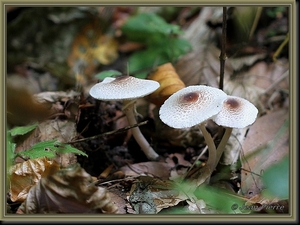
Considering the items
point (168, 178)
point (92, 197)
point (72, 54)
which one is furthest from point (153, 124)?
point (72, 54)

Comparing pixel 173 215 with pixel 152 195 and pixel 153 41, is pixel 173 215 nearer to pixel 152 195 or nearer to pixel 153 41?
pixel 152 195

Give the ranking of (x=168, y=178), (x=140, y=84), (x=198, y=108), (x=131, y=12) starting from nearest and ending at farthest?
1. (x=198, y=108)
2. (x=140, y=84)
3. (x=168, y=178)
4. (x=131, y=12)

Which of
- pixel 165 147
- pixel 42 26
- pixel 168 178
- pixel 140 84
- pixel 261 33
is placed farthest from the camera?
pixel 42 26

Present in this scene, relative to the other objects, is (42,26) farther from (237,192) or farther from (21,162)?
(237,192)

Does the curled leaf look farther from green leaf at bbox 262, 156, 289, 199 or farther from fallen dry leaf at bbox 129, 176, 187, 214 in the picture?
green leaf at bbox 262, 156, 289, 199

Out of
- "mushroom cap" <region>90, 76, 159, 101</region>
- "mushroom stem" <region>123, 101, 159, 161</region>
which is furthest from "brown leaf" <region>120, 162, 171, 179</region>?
"mushroom cap" <region>90, 76, 159, 101</region>

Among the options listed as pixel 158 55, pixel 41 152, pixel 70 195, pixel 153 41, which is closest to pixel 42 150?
pixel 41 152
